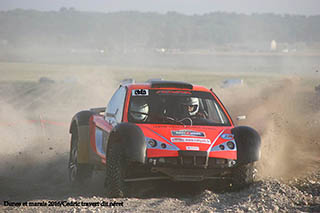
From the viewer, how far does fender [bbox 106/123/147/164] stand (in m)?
7.71

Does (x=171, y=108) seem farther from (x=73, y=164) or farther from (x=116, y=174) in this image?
(x=73, y=164)

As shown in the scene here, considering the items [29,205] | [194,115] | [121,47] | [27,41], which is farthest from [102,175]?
[121,47]

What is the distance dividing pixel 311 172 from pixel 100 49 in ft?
456

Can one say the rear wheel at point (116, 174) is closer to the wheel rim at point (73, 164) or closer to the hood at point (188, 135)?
the hood at point (188, 135)

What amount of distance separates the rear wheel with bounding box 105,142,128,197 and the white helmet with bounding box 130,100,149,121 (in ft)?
3.10

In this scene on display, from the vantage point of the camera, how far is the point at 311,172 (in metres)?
10.6

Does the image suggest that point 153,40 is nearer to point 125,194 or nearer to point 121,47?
point 121,47

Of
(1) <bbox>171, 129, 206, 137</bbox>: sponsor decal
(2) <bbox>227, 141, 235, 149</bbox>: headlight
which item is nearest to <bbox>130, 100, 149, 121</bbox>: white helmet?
(1) <bbox>171, 129, 206, 137</bbox>: sponsor decal

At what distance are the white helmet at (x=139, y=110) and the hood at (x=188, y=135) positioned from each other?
1.55 feet

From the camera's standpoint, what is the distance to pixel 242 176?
8.18 meters

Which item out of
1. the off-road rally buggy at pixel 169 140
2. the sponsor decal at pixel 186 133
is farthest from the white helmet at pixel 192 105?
the sponsor decal at pixel 186 133

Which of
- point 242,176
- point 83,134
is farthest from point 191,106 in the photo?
point 83,134

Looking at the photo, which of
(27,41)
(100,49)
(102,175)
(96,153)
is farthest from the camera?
(100,49)

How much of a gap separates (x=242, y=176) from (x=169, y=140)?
3.32 feet
